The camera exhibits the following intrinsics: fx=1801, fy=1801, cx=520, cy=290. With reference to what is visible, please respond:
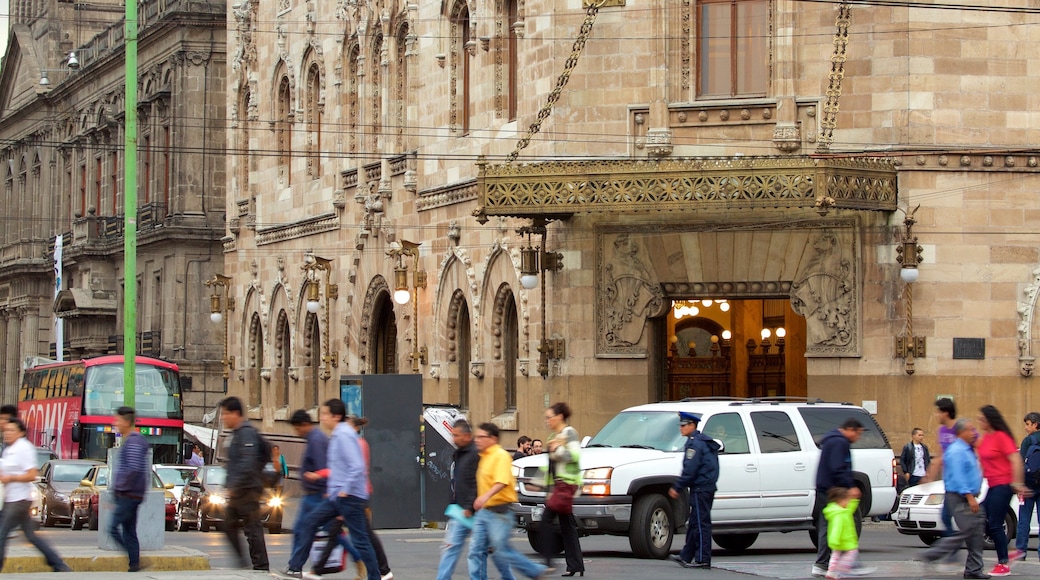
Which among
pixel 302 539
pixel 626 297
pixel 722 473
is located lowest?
pixel 302 539

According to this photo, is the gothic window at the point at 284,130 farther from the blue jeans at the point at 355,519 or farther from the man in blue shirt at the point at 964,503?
the man in blue shirt at the point at 964,503

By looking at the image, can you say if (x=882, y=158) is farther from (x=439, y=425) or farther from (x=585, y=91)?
(x=439, y=425)

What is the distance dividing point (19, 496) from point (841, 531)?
340 inches

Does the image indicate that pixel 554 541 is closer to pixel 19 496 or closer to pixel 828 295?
pixel 19 496

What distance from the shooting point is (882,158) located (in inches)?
1220

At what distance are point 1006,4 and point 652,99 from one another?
6.40 metres

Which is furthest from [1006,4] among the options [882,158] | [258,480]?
[258,480]

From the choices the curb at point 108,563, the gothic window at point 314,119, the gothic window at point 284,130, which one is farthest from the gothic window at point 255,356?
the curb at point 108,563

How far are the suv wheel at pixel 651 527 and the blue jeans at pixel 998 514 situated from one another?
4098 mm

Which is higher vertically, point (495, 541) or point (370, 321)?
point (370, 321)

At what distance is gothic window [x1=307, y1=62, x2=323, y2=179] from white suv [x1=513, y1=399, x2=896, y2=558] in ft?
78.8

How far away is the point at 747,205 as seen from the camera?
30.4 meters

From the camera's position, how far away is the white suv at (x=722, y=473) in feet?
71.2

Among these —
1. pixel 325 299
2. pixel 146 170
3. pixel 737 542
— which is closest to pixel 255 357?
pixel 325 299
